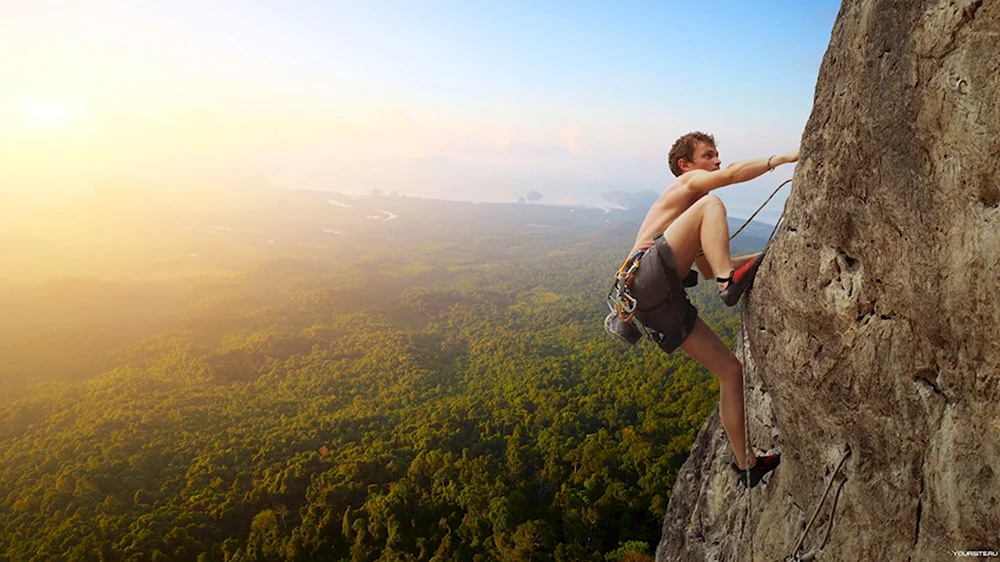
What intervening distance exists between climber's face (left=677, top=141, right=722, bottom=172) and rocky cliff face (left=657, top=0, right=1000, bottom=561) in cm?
71

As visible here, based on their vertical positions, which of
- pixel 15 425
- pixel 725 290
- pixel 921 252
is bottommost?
pixel 15 425

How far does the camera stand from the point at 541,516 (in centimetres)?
2616

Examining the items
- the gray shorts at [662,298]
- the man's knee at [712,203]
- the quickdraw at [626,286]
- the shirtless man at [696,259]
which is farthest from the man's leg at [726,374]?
the man's knee at [712,203]

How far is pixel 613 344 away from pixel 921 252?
60.1 m

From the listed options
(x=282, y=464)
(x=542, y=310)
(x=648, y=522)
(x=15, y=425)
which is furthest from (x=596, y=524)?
(x=542, y=310)

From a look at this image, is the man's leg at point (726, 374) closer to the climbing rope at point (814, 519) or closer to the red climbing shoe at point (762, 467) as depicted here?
the red climbing shoe at point (762, 467)

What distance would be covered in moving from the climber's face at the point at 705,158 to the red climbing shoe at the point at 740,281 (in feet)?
2.85

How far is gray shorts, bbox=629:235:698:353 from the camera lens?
404 cm

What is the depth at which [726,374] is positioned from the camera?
15.0 ft

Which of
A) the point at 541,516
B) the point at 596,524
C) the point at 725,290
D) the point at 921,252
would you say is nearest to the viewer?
the point at 921,252

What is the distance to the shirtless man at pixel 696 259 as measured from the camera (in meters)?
3.86

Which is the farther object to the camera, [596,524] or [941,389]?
[596,524]

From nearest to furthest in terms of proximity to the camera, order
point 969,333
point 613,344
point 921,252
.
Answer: point 969,333 < point 921,252 < point 613,344

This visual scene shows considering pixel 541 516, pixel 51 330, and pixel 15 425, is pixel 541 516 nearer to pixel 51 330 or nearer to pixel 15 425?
pixel 15 425
